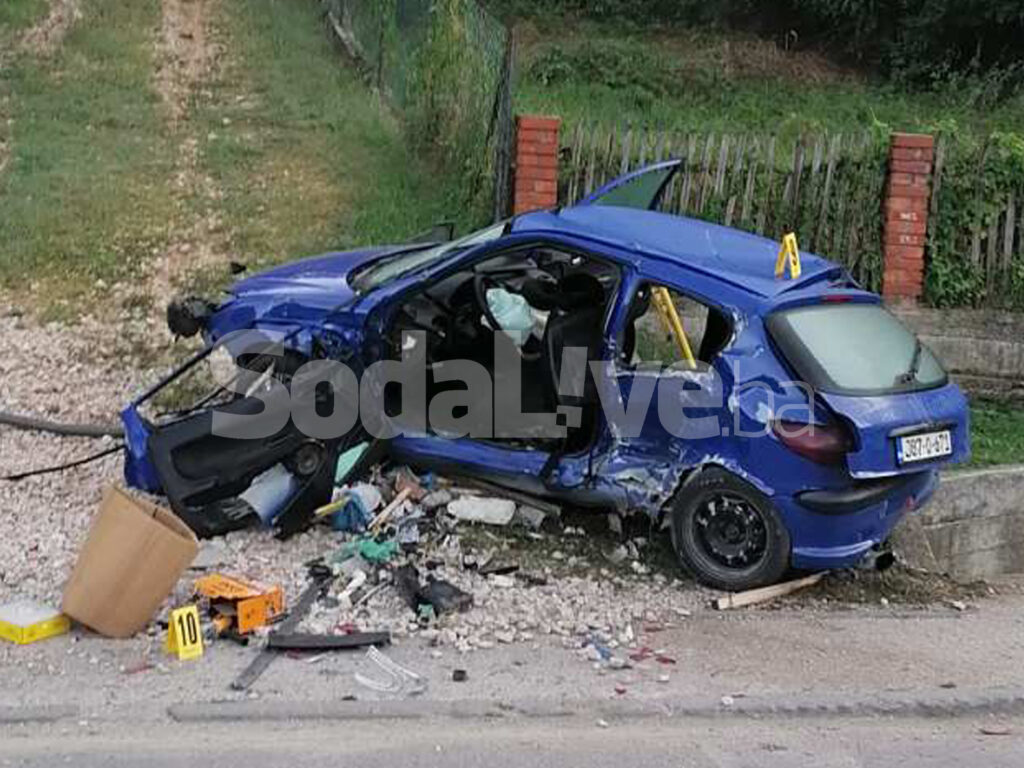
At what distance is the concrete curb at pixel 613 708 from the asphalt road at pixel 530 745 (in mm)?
53

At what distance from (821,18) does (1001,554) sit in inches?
670

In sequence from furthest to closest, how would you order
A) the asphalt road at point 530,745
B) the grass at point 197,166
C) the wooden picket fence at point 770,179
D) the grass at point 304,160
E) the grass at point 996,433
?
1. the grass at point 304,160
2. the grass at point 197,166
3. the wooden picket fence at point 770,179
4. the grass at point 996,433
5. the asphalt road at point 530,745

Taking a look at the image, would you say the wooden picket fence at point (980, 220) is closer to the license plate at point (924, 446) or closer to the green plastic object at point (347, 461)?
the license plate at point (924, 446)

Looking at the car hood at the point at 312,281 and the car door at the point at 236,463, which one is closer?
the car door at the point at 236,463

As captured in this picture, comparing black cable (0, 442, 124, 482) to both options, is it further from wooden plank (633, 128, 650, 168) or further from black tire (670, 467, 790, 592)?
wooden plank (633, 128, 650, 168)

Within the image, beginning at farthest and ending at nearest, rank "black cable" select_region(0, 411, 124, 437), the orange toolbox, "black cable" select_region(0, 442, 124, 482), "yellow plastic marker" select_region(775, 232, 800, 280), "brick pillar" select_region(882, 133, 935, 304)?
"brick pillar" select_region(882, 133, 935, 304) < "black cable" select_region(0, 411, 124, 437) < "black cable" select_region(0, 442, 124, 482) < "yellow plastic marker" select_region(775, 232, 800, 280) < the orange toolbox

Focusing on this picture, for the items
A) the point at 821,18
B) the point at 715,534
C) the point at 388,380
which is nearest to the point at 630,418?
the point at 715,534

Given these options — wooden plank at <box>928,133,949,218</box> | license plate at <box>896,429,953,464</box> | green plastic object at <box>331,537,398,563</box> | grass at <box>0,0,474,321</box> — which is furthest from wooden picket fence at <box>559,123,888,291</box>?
green plastic object at <box>331,537,398,563</box>

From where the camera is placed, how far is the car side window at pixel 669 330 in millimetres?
5504

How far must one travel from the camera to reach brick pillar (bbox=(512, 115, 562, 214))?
8.79 m

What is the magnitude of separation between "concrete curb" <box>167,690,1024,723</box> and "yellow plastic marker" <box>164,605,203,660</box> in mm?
401

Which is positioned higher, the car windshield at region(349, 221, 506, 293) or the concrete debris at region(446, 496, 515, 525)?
the car windshield at region(349, 221, 506, 293)

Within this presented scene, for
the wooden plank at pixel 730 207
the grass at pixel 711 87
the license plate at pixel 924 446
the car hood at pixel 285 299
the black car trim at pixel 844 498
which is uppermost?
the grass at pixel 711 87

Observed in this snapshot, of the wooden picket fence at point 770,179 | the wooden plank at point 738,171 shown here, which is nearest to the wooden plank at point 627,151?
the wooden picket fence at point 770,179
